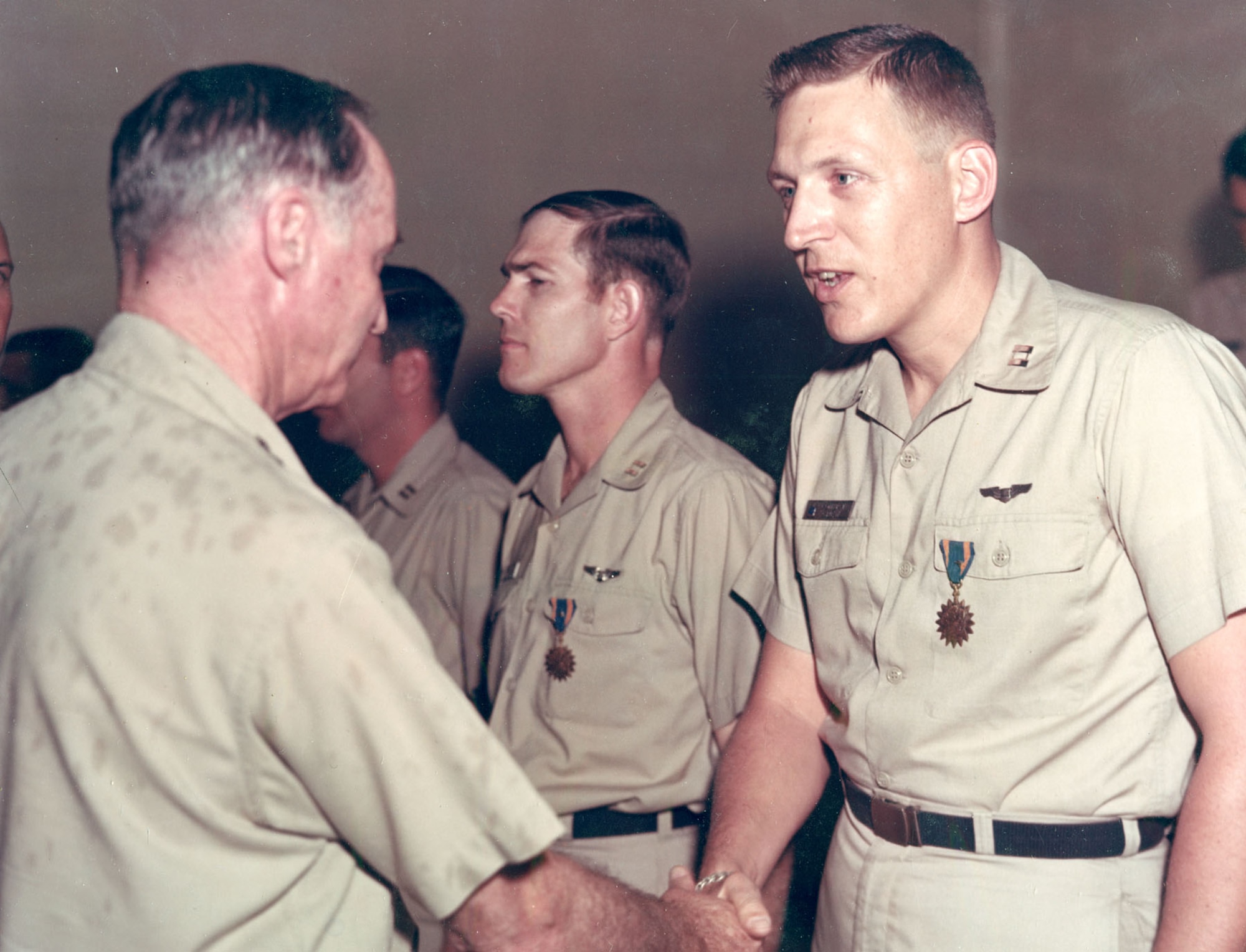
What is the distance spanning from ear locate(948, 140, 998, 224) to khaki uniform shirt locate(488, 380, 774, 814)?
26.3 inches

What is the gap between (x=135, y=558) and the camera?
79cm

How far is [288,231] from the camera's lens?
0.92 meters

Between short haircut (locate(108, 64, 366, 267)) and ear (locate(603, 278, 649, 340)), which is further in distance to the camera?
ear (locate(603, 278, 649, 340))

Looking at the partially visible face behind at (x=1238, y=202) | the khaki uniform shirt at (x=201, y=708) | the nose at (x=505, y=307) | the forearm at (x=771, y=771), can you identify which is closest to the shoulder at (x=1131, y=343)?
the forearm at (x=771, y=771)

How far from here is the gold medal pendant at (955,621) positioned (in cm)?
123

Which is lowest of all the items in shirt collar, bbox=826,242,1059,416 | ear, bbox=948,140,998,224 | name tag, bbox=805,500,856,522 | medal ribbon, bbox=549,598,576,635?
medal ribbon, bbox=549,598,576,635

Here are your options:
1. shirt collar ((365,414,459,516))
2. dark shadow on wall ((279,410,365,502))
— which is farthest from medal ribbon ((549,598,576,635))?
dark shadow on wall ((279,410,365,502))

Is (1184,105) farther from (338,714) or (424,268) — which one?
(338,714)

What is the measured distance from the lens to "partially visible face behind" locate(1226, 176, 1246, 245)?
8.76 feet

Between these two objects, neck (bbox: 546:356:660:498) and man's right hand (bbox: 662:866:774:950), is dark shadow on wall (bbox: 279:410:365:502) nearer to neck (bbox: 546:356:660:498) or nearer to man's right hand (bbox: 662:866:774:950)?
neck (bbox: 546:356:660:498)

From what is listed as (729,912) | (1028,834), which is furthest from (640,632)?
(1028,834)

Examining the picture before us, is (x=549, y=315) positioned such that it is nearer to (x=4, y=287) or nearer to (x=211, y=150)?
(x=4, y=287)

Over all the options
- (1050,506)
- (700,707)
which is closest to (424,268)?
(700,707)

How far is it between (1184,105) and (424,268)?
223 cm
